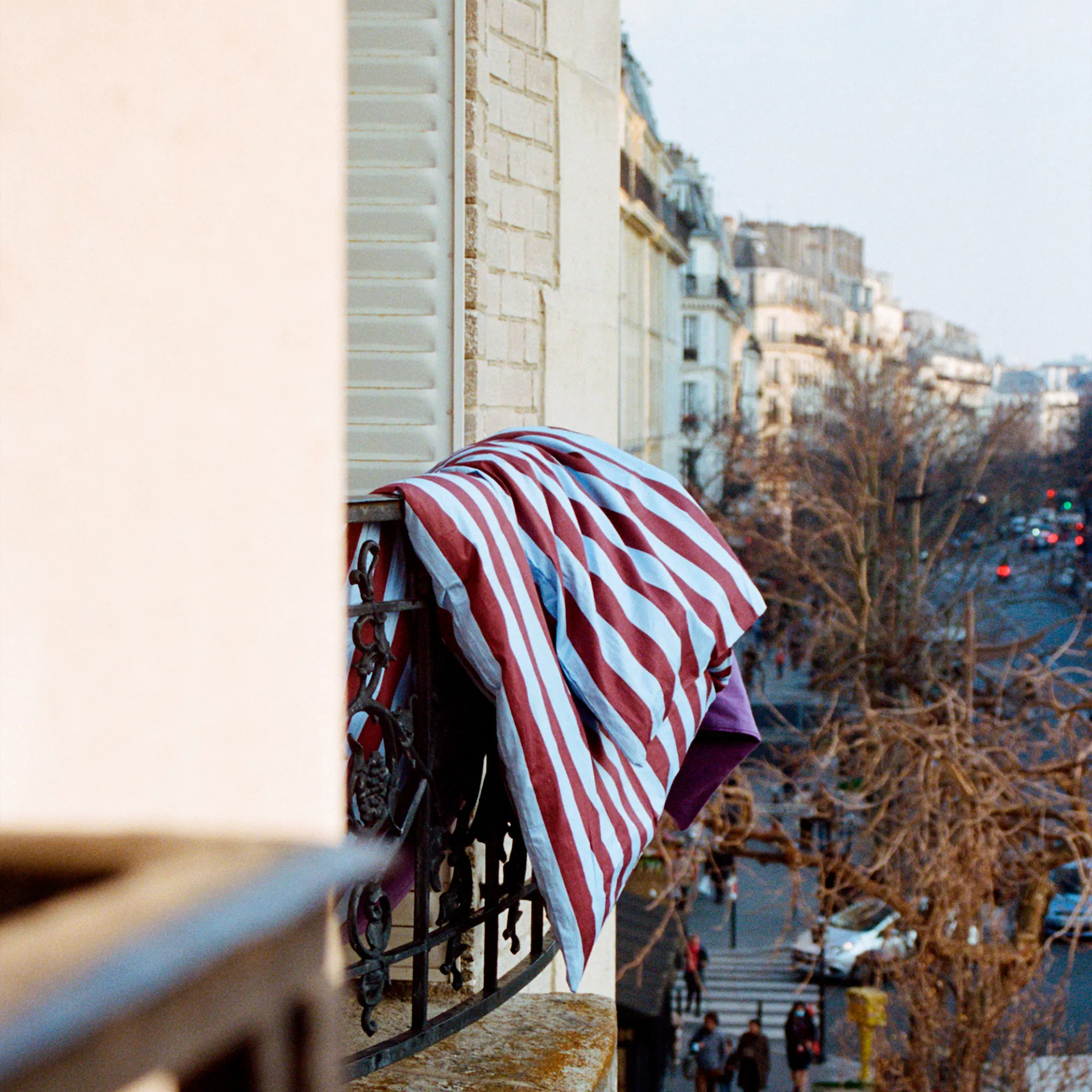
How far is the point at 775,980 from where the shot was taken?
24.7 metres

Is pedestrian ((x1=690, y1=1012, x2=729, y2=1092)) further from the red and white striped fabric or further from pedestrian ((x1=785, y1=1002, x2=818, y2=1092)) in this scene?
the red and white striped fabric

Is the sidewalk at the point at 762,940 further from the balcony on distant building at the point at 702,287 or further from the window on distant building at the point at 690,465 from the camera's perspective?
the balcony on distant building at the point at 702,287

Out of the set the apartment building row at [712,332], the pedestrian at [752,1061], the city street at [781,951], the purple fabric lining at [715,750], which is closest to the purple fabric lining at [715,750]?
the purple fabric lining at [715,750]

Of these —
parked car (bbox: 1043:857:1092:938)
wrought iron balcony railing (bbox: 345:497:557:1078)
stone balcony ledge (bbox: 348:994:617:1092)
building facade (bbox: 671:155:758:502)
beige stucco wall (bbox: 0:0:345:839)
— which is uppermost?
building facade (bbox: 671:155:758:502)

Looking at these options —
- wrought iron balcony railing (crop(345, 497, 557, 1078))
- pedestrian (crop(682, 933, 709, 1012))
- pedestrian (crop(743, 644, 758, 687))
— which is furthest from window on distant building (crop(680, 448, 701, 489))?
wrought iron balcony railing (crop(345, 497, 557, 1078))

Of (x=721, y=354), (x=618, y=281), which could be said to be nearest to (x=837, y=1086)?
(x=618, y=281)

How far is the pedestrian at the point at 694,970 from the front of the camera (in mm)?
20609

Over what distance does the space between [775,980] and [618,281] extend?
2015 cm

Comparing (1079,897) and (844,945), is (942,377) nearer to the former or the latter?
(844,945)

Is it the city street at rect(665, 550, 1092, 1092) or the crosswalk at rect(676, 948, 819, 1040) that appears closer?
the city street at rect(665, 550, 1092, 1092)

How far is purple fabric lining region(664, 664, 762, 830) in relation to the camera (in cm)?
416

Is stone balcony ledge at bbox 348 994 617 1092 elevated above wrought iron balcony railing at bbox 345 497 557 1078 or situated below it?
below

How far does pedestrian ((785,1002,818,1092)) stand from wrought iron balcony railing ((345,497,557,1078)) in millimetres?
14548

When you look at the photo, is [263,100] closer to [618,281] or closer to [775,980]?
[618,281]
